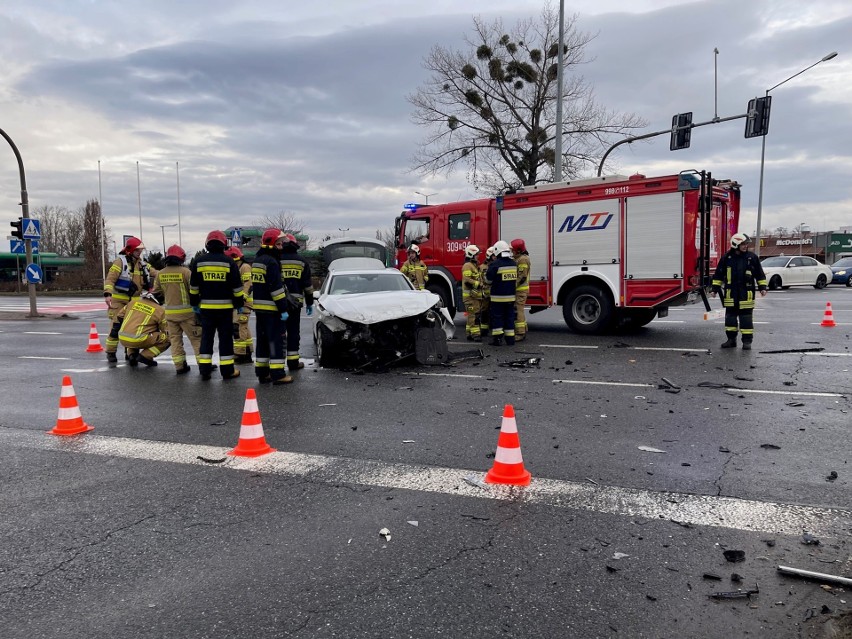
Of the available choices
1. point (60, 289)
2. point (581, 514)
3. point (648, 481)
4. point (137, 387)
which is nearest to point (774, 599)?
point (581, 514)

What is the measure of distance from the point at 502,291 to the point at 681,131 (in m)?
10.9

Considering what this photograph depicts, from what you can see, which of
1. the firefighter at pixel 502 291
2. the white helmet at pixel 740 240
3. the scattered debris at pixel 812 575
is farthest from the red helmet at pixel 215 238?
the white helmet at pixel 740 240

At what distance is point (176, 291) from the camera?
870cm

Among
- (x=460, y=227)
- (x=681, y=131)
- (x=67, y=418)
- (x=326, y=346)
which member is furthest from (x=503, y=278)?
(x=681, y=131)

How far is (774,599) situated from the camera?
2.69 m

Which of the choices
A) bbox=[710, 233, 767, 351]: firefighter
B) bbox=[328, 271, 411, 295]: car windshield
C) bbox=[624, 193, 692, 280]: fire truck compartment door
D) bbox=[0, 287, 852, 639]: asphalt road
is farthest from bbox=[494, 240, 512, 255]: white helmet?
bbox=[0, 287, 852, 639]: asphalt road

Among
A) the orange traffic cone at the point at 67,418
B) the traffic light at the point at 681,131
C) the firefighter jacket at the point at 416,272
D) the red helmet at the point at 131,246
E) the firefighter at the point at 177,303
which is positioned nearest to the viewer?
the orange traffic cone at the point at 67,418

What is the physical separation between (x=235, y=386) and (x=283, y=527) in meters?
4.54

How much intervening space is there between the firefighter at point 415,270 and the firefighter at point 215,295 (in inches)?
203

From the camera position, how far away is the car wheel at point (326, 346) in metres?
8.70

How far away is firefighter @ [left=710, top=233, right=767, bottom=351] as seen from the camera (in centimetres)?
980

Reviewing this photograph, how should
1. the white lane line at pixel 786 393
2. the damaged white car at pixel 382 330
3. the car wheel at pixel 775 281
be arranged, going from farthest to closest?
the car wheel at pixel 775 281
the damaged white car at pixel 382 330
the white lane line at pixel 786 393

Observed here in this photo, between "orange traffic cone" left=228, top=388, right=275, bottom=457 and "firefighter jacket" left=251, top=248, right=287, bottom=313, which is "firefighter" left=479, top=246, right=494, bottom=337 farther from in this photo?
"orange traffic cone" left=228, top=388, right=275, bottom=457

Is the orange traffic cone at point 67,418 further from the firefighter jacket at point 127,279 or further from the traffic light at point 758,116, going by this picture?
the traffic light at point 758,116
